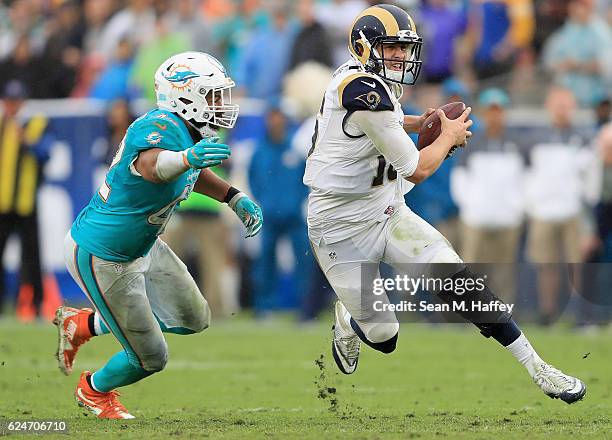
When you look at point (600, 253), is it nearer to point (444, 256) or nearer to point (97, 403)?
point (444, 256)

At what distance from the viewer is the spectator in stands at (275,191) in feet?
40.5

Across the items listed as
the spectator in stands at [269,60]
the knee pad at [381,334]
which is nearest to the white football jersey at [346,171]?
the knee pad at [381,334]

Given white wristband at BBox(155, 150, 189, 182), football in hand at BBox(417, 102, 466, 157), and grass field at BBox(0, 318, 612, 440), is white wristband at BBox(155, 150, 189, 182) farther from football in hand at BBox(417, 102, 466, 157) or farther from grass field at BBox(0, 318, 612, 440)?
football in hand at BBox(417, 102, 466, 157)

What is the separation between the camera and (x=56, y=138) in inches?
527

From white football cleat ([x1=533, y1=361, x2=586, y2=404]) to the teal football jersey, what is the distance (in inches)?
82.7

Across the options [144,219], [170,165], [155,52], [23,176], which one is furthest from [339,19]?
[170,165]

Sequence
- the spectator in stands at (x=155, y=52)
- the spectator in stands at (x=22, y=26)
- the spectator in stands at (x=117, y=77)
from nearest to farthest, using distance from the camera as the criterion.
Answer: the spectator in stands at (x=155, y=52) → the spectator in stands at (x=117, y=77) → the spectator in stands at (x=22, y=26)

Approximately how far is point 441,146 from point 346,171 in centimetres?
54

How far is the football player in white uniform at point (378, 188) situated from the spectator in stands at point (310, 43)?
6.19m

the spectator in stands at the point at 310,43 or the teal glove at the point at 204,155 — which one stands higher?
the teal glove at the point at 204,155

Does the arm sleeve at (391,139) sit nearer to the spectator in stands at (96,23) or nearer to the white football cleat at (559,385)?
the white football cleat at (559,385)

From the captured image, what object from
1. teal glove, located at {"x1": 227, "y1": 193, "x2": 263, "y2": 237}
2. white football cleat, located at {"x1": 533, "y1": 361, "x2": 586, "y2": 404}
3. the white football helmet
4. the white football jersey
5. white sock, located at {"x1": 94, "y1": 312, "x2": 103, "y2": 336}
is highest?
the white football helmet

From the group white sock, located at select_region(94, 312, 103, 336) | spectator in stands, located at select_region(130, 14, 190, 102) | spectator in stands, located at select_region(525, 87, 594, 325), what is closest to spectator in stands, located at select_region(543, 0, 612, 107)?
spectator in stands, located at select_region(525, 87, 594, 325)

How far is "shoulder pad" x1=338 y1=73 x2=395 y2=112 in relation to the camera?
6.68 metres
